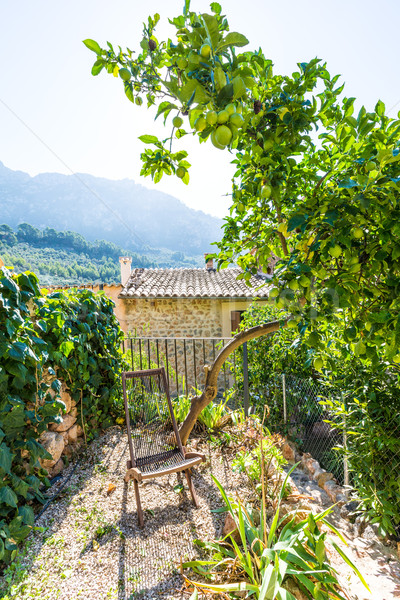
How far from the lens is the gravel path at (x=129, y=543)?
1.70m

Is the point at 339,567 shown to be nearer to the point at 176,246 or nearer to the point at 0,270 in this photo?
the point at 0,270

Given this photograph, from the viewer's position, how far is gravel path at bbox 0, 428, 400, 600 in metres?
1.70

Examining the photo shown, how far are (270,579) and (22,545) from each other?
1.64 m

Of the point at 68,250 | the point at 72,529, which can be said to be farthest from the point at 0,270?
the point at 68,250

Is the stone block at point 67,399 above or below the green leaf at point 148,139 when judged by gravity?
below

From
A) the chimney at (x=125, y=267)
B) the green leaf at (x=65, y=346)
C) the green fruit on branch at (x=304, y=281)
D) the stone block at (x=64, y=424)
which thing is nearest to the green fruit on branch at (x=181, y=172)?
the green fruit on branch at (x=304, y=281)

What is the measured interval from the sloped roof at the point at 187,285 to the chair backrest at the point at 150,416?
3.77 metres

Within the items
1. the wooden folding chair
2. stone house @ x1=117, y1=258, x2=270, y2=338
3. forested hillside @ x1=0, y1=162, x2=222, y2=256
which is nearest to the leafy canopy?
the wooden folding chair

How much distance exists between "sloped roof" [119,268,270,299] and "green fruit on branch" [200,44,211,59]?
6717 millimetres

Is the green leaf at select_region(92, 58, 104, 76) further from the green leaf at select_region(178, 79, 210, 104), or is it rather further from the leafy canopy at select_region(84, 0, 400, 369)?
the green leaf at select_region(178, 79, 210, 104)

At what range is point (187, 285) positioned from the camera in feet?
29.2

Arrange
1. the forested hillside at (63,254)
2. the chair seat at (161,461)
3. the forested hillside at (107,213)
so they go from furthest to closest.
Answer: the forested hillside at (107,213), the forested hillside at (63,254), the chair seat at (161,461)

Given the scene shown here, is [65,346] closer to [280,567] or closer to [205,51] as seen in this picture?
[280,567]

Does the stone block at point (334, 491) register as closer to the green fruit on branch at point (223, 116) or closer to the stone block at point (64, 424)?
the stone block at point (64, 424)
